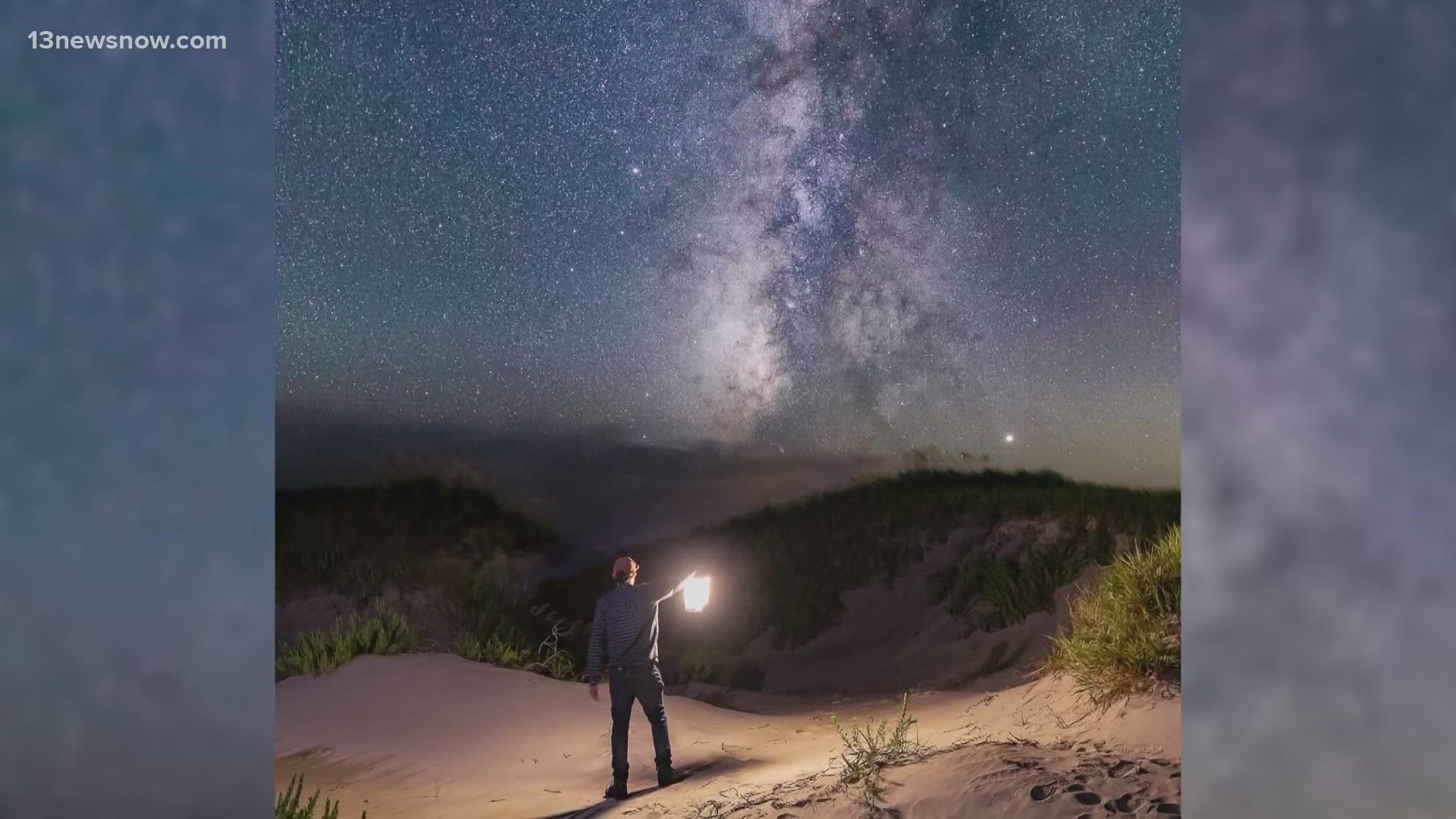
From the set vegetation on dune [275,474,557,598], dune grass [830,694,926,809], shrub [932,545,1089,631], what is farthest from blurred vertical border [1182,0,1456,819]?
vegetation on dune [275,474,557,598]

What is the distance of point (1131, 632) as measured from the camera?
3.13 metres

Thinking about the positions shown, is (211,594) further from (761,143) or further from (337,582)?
(761,143)

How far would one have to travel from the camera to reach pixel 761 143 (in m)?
3.66

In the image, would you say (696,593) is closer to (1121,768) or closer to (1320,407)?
(1121,768)

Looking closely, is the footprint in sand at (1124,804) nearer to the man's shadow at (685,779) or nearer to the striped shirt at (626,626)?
the man's shadow at (685,779)

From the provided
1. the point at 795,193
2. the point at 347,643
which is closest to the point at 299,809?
the point at 347,643

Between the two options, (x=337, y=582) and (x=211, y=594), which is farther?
(x=337, y=582)

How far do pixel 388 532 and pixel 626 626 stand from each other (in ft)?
4.74

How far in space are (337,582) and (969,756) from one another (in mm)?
2689

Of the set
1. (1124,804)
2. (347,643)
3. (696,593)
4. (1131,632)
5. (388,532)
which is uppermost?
(388,532)

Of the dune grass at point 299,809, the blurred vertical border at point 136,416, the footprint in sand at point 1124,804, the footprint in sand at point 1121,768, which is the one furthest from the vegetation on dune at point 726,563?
the blurred vertical border at point 136,416

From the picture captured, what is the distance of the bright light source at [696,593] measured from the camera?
11.5ft

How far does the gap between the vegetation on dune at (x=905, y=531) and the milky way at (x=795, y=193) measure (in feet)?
0.52

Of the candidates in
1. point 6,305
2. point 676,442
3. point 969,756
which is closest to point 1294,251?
point 969,756
